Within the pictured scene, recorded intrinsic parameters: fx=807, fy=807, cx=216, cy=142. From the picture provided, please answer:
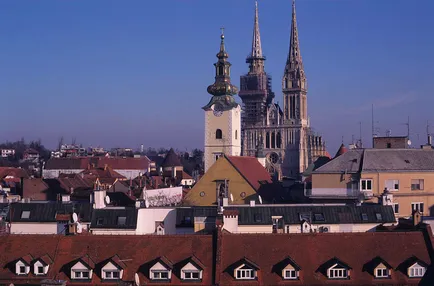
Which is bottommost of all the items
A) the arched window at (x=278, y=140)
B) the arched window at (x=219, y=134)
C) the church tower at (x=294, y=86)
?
the arched window at (x=219, y=134)

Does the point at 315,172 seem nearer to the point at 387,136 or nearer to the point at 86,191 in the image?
the point at 387,136

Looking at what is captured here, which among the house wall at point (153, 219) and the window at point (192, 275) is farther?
the house wall at point (153, 219)

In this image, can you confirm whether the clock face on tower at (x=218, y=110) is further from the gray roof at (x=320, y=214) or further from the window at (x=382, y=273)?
the window at (x=382, y=273)

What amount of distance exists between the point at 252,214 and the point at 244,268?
49.4 feet

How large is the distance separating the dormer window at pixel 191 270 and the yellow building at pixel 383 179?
94.4 feet

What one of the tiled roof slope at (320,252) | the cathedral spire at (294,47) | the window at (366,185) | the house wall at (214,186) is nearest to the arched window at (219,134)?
the house wall at (214,186)

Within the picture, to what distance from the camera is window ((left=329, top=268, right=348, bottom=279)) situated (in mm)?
31464

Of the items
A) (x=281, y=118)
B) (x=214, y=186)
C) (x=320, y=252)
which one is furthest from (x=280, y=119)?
(x=320, y=252)

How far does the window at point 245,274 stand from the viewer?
102 feet

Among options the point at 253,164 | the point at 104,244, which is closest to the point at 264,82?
the point at 253,164

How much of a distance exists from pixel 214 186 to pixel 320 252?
114 ft

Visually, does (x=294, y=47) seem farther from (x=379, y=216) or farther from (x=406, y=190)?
(x=379, y=216)

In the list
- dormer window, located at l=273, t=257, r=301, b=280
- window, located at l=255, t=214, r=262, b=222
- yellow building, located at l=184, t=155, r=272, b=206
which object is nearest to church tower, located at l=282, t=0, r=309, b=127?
yellow building, located at l=184, t=155, r=272, b=206

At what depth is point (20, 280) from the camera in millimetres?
31953
